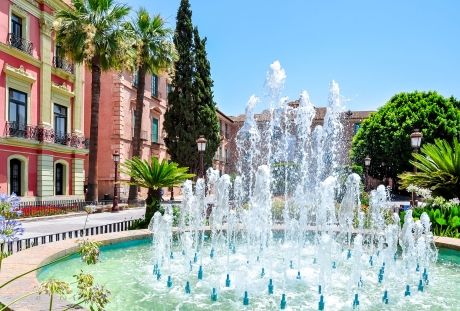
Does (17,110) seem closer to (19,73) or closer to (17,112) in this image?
(17,112)

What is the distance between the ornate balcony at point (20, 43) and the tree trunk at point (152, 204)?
1317 cm

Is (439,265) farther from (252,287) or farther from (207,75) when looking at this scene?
(207,75)

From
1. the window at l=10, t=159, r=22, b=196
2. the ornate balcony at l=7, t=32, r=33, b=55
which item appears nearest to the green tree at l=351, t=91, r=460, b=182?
the ornate balcony at l=7, t=32, r=33, b=55

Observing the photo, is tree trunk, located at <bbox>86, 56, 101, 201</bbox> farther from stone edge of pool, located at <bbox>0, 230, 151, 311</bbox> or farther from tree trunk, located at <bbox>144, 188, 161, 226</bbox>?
stone edge of pool, located at <bbox>0, 230, 151, 311</bbox>

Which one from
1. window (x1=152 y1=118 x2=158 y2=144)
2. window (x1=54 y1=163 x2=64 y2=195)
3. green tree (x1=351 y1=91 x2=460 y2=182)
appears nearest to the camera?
window (x1=54 y1=163 x2=64 y2=195)

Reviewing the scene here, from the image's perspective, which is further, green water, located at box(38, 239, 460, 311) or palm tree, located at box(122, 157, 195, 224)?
palm tree, located at box(122, 157, 195, 224)

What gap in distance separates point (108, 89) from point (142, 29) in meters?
6.53

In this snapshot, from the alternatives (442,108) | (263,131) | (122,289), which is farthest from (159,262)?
(263,131)

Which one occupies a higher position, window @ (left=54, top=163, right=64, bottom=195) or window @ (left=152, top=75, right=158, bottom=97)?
window @ (left=152, top=75, right=158, bottom=97)

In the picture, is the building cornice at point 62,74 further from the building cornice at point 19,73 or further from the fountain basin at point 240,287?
the fountain basin at point 240,287

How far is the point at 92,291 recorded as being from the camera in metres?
2.85

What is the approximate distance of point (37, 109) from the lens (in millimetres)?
23844

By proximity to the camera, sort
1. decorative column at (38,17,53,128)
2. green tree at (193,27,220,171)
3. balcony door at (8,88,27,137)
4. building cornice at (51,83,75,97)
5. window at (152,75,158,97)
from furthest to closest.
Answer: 1. window at (152,75,158,97)
2. green tree at (193,27,220,171)
3. building cornice at (51,83,75,97)
4. decorative column at (38,17,53,128)
5. balcony door at (8,88,27,137)

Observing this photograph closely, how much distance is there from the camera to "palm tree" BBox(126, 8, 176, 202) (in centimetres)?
2775
